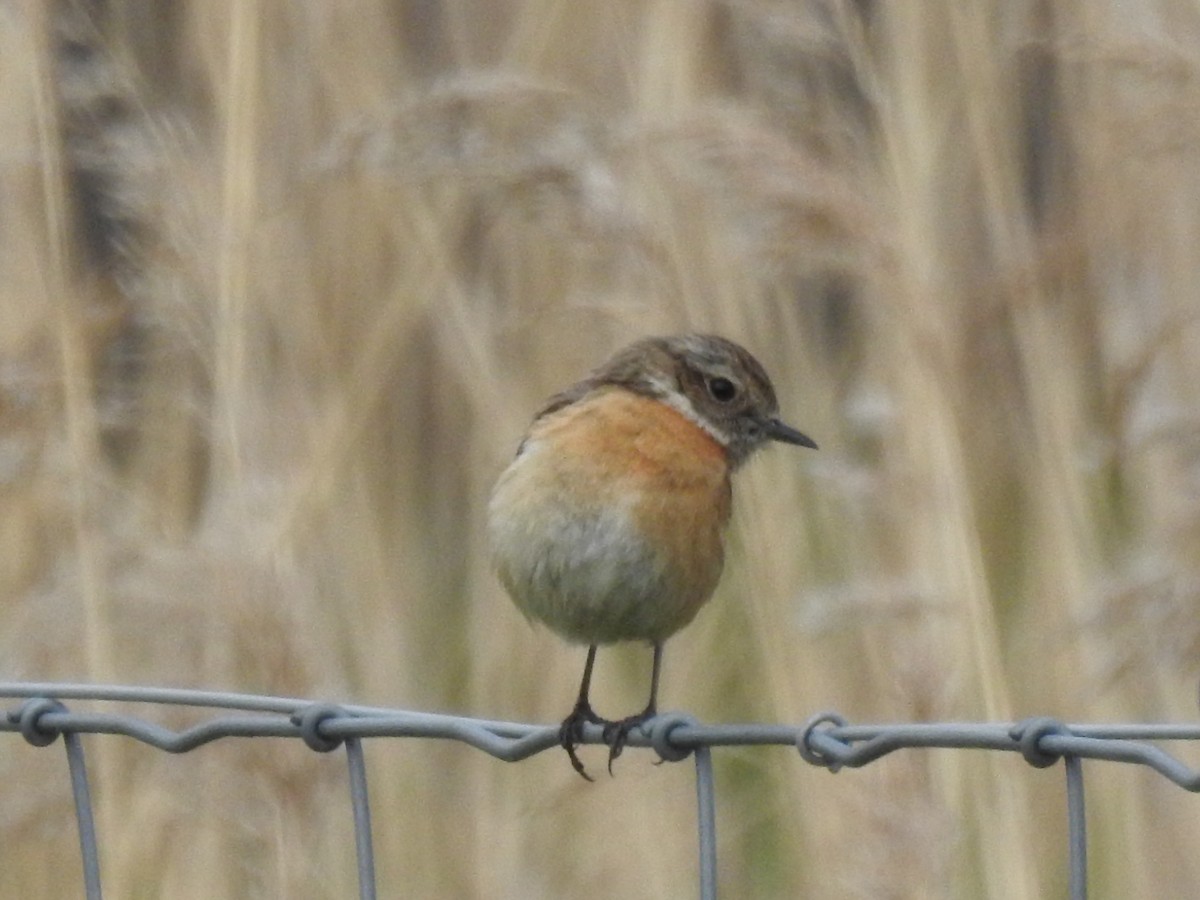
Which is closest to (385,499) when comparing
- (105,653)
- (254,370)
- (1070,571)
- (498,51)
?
(254,370)

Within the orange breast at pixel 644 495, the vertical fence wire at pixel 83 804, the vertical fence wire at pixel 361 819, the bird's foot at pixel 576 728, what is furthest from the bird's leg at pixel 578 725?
the vertical fence wire at pixel 83 804

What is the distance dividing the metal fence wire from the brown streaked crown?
0.68m

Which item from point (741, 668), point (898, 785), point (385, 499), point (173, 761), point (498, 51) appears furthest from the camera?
point (498, 51)

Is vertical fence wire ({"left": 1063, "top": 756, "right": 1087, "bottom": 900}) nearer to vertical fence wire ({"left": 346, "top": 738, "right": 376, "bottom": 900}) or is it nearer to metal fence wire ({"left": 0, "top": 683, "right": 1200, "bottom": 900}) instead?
metal fence wire ({"left": 0, "top": 683, "right": 1200, "bottom": 900})

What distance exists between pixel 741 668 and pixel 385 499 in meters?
0.77

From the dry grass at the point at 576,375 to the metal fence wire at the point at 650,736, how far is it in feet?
2.32

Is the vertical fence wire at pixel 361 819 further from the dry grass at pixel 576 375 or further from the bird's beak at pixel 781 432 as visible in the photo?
the bird's beak at pixel 781 432

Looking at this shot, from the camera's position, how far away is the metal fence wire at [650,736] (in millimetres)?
1758

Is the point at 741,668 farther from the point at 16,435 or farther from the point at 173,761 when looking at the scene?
the point at 16,435

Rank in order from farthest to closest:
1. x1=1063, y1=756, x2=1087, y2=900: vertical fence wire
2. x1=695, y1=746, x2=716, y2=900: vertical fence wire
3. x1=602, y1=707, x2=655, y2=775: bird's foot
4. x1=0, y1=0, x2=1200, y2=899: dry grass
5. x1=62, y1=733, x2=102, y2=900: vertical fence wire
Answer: x1=0, y1=0, x2=1200, y2=899: dry grass, x1=602, y1=707, x2=655, y2=775: bird's foot, x1=62, y1=733, x2=102, y2=900: vertical fence wire, x1=695, y1=746, x2=716, y2=900: vertical fence wire, x1=1063, y1=756, x2=1087, y2=900: vertical fence wire

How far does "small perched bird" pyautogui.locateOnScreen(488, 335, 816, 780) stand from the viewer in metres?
2.78

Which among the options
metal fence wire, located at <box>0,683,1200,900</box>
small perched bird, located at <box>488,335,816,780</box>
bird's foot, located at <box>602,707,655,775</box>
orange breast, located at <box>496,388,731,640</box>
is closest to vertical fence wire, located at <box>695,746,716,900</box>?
metal fence wire, located at <box>0,683,1200,900</box>

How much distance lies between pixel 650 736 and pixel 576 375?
159cm

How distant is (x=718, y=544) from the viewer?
2.89 m
